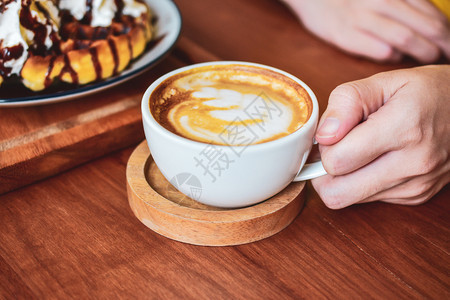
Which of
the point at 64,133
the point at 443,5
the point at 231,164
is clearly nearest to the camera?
the point at 231,164

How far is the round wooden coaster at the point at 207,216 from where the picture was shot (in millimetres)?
652

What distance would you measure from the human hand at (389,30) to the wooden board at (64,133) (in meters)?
0.58

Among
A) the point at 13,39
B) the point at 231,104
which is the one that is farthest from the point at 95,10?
the point at 231,104

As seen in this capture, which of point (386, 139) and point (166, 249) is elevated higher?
point (386, 139)

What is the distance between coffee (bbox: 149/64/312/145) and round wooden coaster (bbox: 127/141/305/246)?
4.1 inches

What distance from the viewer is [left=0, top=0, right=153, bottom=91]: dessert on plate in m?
0.88

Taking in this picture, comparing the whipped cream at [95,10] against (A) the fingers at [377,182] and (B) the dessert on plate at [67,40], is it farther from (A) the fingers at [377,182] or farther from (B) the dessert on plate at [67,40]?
(A) the fingers at [377,182]

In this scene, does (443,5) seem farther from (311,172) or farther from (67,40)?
(67,40)

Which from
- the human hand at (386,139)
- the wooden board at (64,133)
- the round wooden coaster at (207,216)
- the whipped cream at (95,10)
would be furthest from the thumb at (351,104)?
the whipped cream at (95,10)

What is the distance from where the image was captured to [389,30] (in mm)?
1182

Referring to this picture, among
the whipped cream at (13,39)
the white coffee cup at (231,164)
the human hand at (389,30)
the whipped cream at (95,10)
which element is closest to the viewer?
the white coffee cup at (231,164)

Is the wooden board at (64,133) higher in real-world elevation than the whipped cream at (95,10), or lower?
lower

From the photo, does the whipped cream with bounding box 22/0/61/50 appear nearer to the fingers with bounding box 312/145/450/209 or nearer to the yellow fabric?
the fingers with bounding box 312/145/450/209

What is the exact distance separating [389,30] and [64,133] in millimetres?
858
